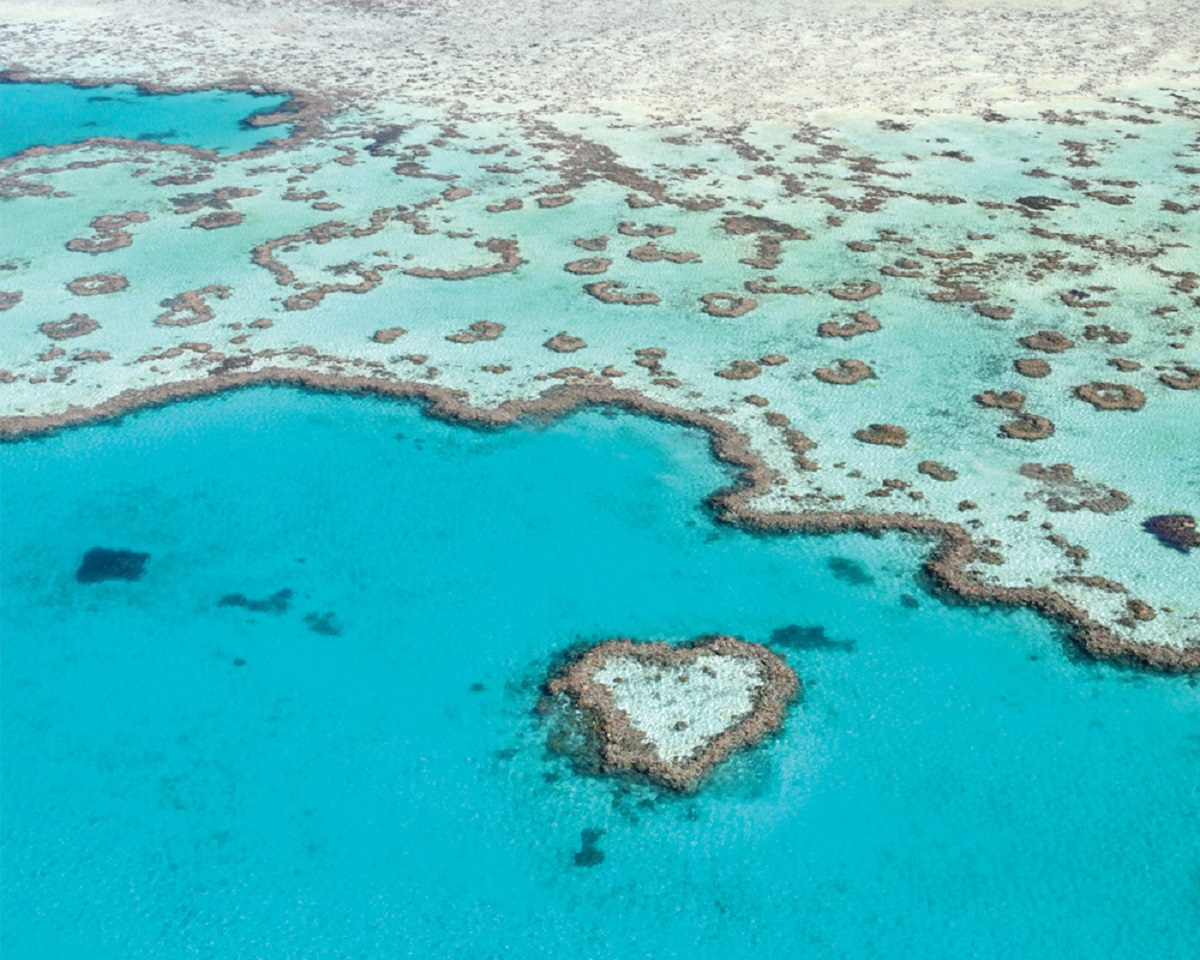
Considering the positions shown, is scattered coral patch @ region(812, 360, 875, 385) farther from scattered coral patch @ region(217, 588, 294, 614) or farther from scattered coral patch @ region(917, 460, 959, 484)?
scattered coral patch @ region(217, 588, 294, 614)

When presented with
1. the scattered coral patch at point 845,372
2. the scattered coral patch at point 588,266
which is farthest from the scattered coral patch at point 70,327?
the scattered coral patch at point 845,372

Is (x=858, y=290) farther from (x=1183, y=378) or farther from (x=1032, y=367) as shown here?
(x=1183, y=378)

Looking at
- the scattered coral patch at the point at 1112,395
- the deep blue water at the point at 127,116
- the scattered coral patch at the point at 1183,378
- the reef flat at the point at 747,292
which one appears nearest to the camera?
the reef flat at the point at 747,292

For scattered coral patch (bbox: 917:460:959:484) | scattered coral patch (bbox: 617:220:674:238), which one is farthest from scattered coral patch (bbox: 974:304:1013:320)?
scattered coral patch (bbox: 617:220:674:238)

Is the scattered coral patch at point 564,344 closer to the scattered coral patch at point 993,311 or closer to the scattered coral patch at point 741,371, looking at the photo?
the scattered coral patch at point 741,371

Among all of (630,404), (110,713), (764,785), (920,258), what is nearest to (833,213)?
(920,258)

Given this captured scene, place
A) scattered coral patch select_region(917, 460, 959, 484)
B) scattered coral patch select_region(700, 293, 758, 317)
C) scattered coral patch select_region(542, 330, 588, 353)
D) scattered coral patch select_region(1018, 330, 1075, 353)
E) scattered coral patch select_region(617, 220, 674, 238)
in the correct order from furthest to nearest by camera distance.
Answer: scattered coral patch select_region(617, 220, 674, 238) < scattered coral patch select_region(700, 293, 758, 317) < scattered coral patch select_region(542, 330, 588, 353) < scattered coral patch select_region(1018, 330, 1075, 353) < scattered coral patch select_region(917, 460, 959, 484)

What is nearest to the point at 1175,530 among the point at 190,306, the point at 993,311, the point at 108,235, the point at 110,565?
the point at 993,311
